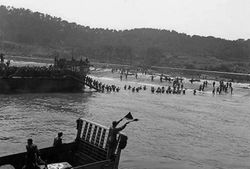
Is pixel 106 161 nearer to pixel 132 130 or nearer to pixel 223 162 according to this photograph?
pixel 223 162

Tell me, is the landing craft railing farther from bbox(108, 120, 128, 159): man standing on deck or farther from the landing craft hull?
the landing craft hull

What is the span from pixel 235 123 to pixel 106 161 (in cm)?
3466

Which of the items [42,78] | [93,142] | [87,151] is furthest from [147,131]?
[42,78]

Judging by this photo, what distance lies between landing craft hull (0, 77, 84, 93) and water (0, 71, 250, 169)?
98.7 inches

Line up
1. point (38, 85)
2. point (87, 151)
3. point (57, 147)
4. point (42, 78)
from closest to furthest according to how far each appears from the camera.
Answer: point (57, 147), point (87, 151), point (38, 85), point (42, 78)

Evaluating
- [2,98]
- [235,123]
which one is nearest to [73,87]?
[2,98]

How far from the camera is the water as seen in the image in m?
24.6

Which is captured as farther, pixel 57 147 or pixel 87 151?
pixel 87 151

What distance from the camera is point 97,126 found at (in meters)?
15.8

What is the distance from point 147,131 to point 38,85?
25.9 m

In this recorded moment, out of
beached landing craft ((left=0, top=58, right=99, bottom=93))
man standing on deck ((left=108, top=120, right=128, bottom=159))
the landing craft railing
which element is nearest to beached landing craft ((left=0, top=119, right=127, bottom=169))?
the landing craft railing

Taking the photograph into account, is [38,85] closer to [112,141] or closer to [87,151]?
[87,151]

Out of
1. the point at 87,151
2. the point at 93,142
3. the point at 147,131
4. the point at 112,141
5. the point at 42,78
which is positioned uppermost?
the point at 42,78

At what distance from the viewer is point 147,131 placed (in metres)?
33.6
